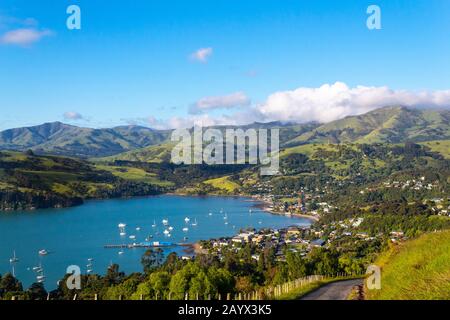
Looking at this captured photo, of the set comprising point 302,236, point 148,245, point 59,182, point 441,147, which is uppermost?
point 441,147

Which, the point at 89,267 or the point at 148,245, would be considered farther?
the point at 148,245

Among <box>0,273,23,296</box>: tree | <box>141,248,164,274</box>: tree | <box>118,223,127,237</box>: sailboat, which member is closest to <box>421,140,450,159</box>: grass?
<box>118,223,127,237</box>: sailboat

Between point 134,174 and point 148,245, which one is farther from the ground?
point 134,174

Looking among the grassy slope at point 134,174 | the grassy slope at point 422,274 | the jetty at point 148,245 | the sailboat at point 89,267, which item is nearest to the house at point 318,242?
the jetty at point 148,245

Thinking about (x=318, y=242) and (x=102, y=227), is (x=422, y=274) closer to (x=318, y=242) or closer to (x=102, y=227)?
(x=318, y=242)

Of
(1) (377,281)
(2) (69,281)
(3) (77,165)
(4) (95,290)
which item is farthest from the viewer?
(3) (77,165)

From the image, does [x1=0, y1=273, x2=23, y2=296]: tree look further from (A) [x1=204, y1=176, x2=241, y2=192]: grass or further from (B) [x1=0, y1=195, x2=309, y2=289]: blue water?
(A) [x1=204, y1=176, x2=241, y2=192]: grass

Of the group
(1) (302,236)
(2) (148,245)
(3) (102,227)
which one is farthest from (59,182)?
(1) (302,236)
